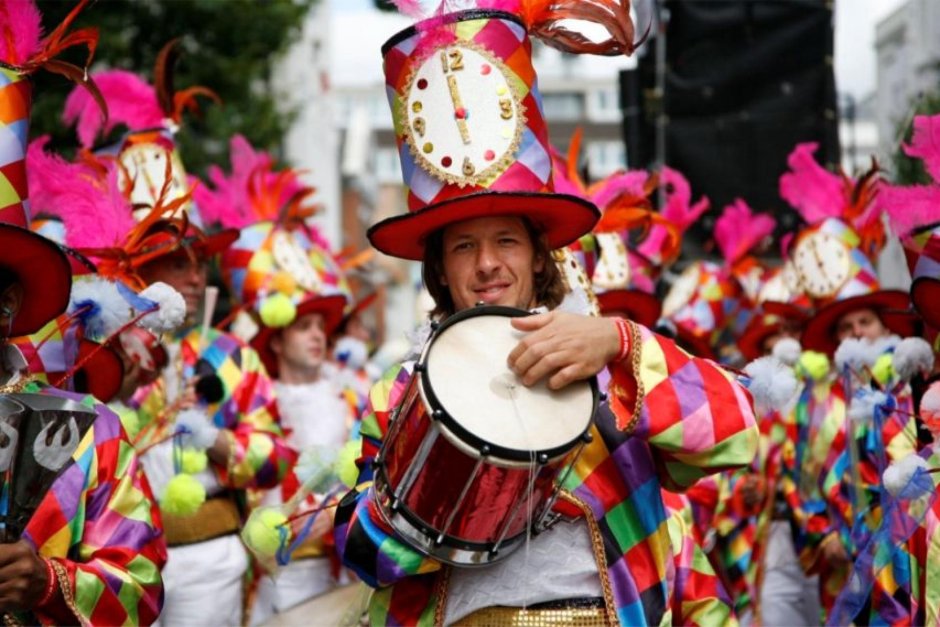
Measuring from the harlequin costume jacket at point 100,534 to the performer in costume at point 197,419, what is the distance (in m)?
1.79

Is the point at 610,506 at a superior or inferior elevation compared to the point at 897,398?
superior

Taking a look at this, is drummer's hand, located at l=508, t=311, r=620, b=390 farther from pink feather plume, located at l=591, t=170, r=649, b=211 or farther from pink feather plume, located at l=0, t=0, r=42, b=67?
pink feather plume, located at l=591, t=170, r=649, b=211

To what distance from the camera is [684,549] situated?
14.0 ft

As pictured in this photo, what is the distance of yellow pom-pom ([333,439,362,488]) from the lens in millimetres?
4891

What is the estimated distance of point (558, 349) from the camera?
3.13m

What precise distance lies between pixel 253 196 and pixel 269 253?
0.45 m

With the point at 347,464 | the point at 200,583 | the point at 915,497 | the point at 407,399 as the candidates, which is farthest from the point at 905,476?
the point at 200,583

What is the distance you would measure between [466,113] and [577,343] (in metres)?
0.96

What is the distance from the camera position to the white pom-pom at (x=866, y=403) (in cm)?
501

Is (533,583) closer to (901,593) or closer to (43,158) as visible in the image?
(901,593)

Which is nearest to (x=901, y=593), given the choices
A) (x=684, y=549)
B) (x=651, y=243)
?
(x=684, y=549)

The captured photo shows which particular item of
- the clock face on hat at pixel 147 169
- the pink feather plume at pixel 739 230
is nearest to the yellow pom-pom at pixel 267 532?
the clock face on hat at pixel 147 169

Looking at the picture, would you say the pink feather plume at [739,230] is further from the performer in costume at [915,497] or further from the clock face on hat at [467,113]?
the clock face on hat at [467,113]

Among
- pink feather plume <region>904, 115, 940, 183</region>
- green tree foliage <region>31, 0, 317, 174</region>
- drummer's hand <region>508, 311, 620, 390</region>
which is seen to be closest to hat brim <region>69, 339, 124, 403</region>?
drummer's hand <region>508, 311, 620, 390</region>
